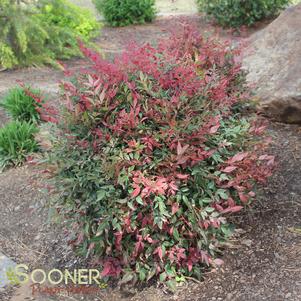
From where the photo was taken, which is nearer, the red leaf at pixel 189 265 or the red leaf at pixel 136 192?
the red leaf at pixel 136 192

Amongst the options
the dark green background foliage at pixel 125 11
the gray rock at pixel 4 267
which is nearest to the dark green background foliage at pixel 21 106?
the gray rock at pixel 4 267

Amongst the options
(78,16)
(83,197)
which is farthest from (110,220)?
(78,16)

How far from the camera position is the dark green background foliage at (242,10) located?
9.02 metres

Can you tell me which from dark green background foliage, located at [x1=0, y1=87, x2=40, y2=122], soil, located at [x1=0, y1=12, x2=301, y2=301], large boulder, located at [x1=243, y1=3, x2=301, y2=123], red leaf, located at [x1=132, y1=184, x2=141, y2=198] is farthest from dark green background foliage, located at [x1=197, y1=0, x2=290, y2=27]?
red leaf, located at [x1=132, y1=184, x2=141, y2=198]

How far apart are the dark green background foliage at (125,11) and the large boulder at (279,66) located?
4877mm

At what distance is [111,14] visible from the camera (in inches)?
402

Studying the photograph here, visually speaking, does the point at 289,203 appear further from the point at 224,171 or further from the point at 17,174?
the point at 17,174

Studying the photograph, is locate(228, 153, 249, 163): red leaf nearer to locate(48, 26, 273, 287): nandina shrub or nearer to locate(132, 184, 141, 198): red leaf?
locate(48, 26, 273, 287): nandina shrub

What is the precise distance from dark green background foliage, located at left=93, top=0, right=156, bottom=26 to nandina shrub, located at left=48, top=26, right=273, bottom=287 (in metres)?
7.38

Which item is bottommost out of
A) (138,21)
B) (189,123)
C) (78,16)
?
(138,21)

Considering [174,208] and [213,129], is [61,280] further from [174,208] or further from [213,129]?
[213,129]

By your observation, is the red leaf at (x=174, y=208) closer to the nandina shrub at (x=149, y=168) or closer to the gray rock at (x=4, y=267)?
the nandina shrub at (x=149, y=168)

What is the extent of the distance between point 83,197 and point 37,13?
5.38m

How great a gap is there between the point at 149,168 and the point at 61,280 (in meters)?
1.01
